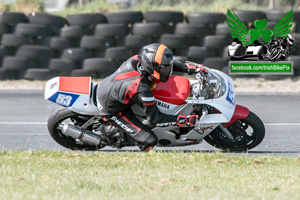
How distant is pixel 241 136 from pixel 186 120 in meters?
0.81

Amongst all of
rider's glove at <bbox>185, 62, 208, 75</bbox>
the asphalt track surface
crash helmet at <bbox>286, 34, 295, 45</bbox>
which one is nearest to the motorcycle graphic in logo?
crash helmet at <bbox>286, 34, 295, 45</bbox>

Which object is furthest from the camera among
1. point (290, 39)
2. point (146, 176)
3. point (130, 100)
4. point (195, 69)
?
point (290, 39)

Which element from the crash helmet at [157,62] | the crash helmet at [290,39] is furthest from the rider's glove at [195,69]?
the crash helmet at [290,39]

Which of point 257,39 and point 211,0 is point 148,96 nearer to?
point 257,39

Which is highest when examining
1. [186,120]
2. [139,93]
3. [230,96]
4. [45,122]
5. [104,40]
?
[139,93]

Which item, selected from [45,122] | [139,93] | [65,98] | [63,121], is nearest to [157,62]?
[139,93]

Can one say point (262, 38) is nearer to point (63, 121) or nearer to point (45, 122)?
point (45, 122)

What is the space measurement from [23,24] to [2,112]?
136 inches

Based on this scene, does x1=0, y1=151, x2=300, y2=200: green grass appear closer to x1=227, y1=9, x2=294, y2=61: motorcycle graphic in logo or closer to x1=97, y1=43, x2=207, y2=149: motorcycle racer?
x1=97, y1=43, x2=207, y2=149: motorcycle racer

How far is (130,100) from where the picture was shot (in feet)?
23.4

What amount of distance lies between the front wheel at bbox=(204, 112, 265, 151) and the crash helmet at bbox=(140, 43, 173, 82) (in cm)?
107

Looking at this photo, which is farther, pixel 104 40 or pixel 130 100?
pixel 104 40

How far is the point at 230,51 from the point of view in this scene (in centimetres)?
1353

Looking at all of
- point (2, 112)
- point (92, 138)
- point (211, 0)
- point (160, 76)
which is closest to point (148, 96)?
point (160, 76)
